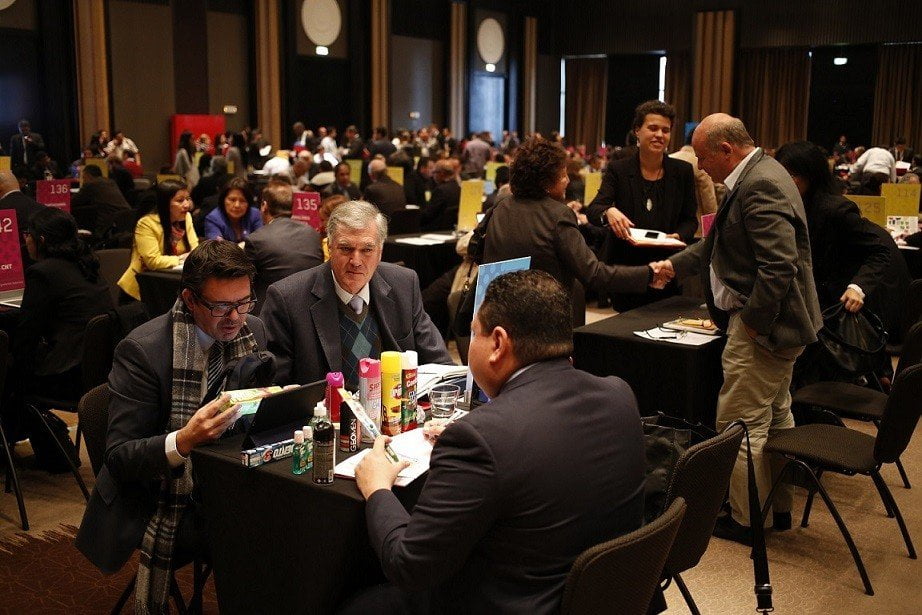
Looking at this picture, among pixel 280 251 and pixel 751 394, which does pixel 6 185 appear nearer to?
pixel 280 251

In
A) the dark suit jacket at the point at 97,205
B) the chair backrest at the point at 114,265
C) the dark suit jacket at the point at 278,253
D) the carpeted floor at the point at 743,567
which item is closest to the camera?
the carpeted floor at the point at 743,567

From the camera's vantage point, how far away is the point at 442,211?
8.61 metres

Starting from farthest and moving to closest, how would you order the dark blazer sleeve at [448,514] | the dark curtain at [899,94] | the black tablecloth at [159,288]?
the dark curtain at [899,94], the black tablecloth at [159,288], the dark blazer sleeve at [448,514]

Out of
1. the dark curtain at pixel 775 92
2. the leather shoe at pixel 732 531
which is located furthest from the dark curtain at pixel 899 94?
the leather shoe at pixel 732 531

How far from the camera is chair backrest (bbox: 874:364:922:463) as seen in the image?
10.1 ft

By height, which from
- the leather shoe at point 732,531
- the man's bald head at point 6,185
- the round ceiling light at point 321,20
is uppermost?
the round ceiling light at point 321,20

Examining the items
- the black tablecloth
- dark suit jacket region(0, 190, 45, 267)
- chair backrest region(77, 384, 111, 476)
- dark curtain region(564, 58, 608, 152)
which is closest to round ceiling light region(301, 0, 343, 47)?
dark curtain region(564, 58, 608, 152)

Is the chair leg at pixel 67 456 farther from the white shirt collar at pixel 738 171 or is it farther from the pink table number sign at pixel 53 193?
the pink table number sign at pixel 53 193

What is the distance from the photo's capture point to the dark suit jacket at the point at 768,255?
3.32m

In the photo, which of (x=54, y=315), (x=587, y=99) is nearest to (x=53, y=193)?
(x=54, y=315)

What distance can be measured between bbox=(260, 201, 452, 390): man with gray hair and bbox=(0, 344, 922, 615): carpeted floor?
94 cm

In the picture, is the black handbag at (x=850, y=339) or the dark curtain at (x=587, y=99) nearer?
the black handbag at (x=850, y=339)

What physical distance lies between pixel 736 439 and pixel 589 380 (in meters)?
0.67

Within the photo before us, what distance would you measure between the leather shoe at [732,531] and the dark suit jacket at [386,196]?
535 centimetres
